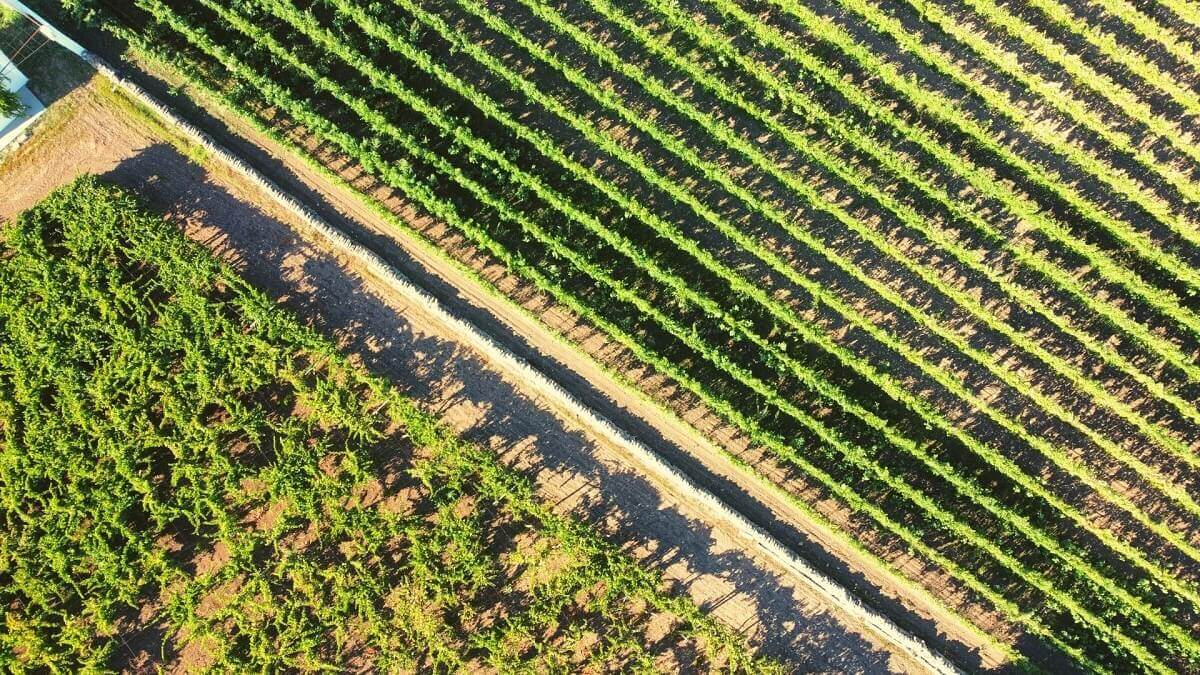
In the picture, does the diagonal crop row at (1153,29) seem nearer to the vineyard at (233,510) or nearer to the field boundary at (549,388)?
the field boundary at (549,388)

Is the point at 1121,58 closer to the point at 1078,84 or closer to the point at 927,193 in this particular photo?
the point at 1078,84

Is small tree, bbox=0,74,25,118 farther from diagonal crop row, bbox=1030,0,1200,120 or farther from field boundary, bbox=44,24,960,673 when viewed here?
diagonal crop row, bbox=1030,0,1200,120

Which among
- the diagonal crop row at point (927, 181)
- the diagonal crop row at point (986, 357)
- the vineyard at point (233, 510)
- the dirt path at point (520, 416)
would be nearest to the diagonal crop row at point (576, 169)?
the diagonal crop row at point (986, 357)

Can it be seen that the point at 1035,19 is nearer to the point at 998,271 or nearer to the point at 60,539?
the point at 998,271

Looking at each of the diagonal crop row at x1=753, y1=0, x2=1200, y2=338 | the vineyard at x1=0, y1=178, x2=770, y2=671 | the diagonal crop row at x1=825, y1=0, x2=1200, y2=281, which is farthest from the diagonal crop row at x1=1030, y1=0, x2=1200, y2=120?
the vineyard at x1=0, y1=178, x2=770, y2=671

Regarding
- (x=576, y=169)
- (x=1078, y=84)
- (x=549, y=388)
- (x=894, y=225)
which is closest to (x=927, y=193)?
(x=894, y=225)
